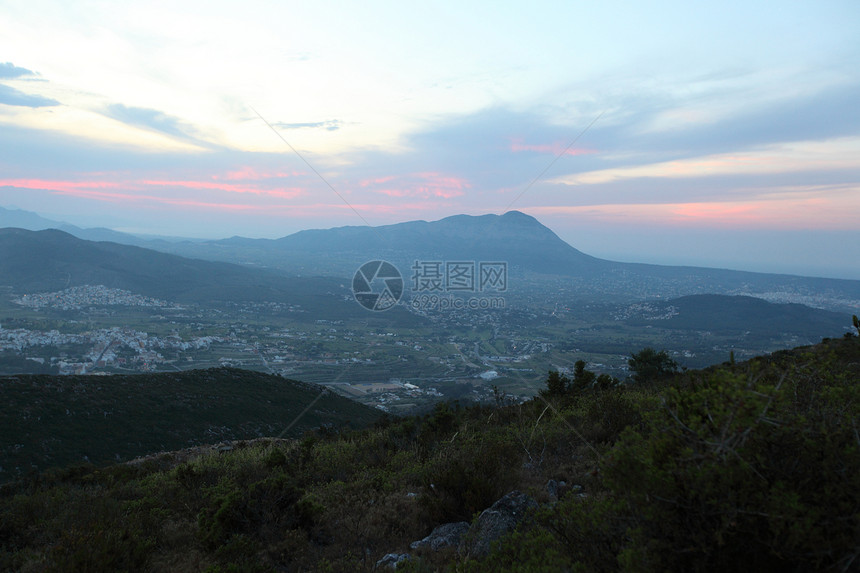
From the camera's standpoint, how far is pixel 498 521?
3.62 meters

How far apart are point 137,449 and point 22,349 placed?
51.2 m

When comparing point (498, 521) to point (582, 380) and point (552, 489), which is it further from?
point (582, 380)

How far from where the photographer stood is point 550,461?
5727mm

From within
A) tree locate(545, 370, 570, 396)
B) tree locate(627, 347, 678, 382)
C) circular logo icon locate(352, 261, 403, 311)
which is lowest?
tree locate(627, 347, 678, 382)

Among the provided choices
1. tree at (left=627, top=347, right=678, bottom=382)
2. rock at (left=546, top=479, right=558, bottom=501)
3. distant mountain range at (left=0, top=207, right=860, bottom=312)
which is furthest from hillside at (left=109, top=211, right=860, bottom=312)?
rock at (left=546, top=479, right=558, bottom=501)

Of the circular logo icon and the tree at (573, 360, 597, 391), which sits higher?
the circular logo icon

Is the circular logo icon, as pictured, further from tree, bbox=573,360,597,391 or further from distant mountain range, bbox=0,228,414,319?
distant mountain range, bbox=0,228,414,319

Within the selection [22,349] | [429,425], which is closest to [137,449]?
[429,425]

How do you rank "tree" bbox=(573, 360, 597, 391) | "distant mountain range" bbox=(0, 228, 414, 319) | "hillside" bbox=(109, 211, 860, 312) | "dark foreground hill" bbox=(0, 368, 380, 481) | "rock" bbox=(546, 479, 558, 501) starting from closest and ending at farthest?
"rock" bbox=(546, 479, 558, 501), "tree" bbox=(573, 360, 597, 391), "dark foreground hill" bbox=(0, 368, 380, 481), "distant mountain range" bbox=(0, 228, 414, 319), "hillside" bbox=(109, 211, 860, 312)

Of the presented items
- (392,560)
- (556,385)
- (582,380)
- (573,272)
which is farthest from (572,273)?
(392,560)

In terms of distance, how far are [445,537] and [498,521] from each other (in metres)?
0.63

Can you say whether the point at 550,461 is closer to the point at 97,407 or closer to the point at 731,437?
the point at 731,437

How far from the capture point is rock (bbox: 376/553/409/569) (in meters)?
3.45

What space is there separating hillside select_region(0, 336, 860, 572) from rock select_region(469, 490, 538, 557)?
0.02 metres
